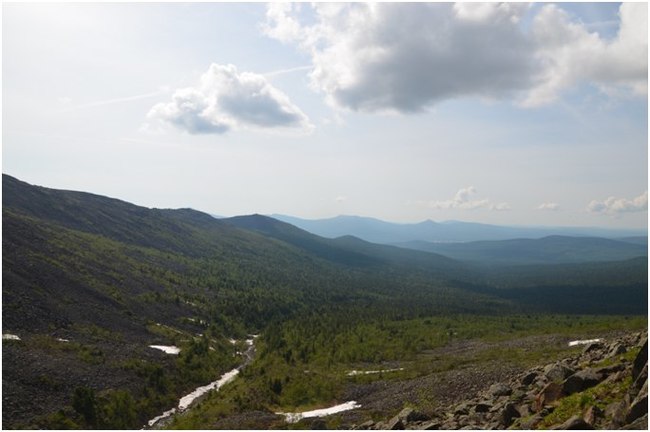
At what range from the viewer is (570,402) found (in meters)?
22.5

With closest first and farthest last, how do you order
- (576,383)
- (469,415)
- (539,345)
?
(576,383), (469,415), (539,345)

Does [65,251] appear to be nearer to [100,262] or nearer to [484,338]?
[100,262]

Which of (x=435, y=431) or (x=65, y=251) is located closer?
(x=435, y=431)

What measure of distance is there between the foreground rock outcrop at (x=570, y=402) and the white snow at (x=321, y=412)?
750 inches

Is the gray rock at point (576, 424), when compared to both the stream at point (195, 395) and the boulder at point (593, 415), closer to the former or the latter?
the boulder at point (593, 415)

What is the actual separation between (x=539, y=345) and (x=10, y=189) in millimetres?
225112

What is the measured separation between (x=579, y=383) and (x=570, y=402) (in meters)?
2.29

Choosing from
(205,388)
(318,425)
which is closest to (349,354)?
(205,388)

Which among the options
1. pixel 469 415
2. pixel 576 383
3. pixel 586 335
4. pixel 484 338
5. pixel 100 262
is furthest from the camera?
pixel 100 262

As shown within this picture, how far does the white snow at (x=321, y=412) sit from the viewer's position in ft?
161

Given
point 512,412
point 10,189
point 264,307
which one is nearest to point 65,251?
point 264,307

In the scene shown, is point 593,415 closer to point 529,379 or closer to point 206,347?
point 529,379

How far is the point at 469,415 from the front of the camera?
27562mm

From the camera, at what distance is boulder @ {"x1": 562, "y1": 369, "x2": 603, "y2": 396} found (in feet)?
79.0
